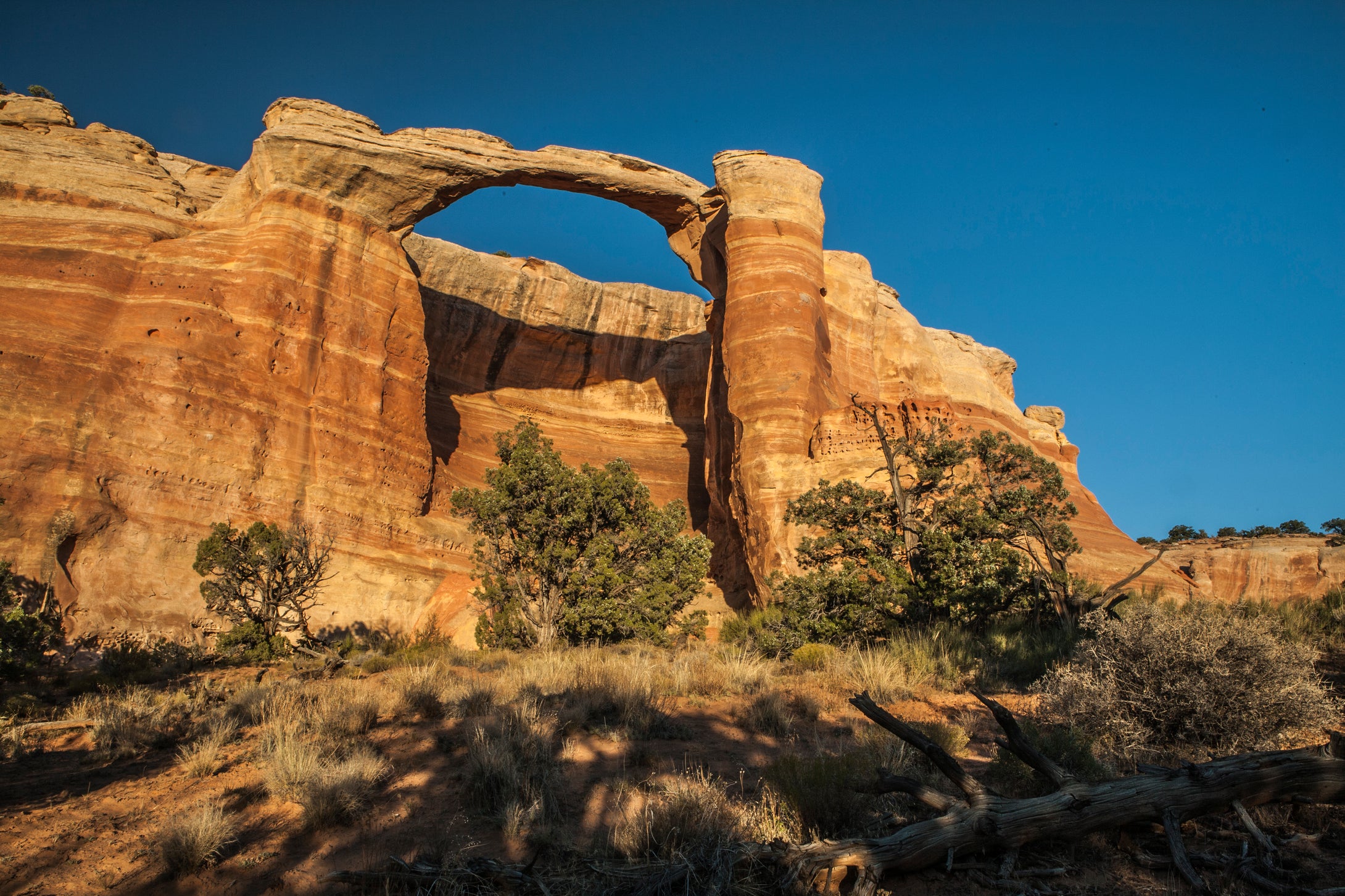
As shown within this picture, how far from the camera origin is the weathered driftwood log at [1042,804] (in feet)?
11.5

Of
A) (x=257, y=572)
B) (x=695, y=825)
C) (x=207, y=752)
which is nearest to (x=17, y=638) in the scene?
(x=257, y=572)

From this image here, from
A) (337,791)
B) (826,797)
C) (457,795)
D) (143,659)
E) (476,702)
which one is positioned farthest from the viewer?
(143,659)

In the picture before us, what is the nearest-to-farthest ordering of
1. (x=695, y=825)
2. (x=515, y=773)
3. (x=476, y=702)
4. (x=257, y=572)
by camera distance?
(x=695, y=825) → (x=515, y=773) → (x=476, y=702) → (x=257, y=572)

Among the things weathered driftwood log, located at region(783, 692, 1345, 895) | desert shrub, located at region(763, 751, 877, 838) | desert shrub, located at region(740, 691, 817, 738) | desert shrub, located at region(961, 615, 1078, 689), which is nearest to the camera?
weathered driftwood log, located at region(783, 692, 1345, 895)

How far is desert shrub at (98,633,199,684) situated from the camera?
1264 cm

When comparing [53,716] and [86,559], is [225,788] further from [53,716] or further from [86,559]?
[86,559]

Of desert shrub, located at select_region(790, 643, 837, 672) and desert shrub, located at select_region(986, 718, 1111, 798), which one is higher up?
desert shrub, located at select_region(986, 718, 1111, 798)

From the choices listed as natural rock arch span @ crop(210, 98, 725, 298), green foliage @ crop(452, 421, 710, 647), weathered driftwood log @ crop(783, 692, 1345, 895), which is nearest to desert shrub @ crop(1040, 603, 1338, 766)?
weathered driftwood log @ crop(783, 692, 1345, 895)

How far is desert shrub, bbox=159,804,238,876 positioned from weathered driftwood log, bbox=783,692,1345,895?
3.41 metres

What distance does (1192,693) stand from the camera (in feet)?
17.5

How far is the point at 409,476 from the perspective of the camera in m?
23.1

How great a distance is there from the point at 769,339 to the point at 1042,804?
20.8m

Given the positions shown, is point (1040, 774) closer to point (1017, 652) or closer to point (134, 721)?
point (1017, 652)

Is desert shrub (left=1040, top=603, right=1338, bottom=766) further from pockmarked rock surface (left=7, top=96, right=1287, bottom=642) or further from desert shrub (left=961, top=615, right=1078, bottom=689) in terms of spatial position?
pockmarked rock surface (left=7, top=96, right=1287, bottom=642)
